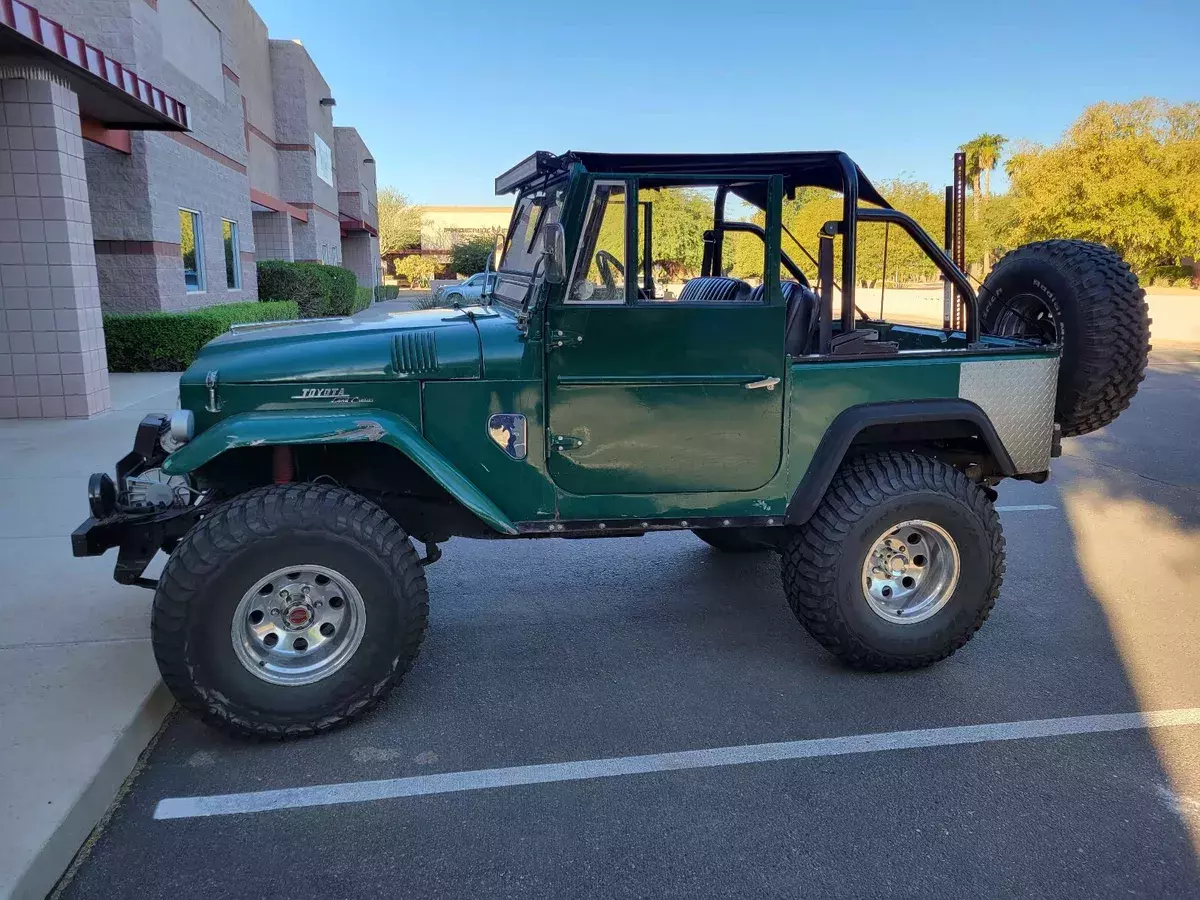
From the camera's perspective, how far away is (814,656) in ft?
14.9

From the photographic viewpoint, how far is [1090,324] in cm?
444

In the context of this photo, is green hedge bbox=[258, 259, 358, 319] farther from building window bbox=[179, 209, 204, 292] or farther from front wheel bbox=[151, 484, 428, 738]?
front wheel bbox=[151, 484, 428, 738]

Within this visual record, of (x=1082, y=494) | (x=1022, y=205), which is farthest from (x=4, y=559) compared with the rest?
(x=1022, y=205)

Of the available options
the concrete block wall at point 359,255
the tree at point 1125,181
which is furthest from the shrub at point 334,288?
the tree at point 1125,181

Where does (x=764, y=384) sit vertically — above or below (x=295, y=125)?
below

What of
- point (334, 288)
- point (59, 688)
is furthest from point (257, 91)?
point (59, 688)

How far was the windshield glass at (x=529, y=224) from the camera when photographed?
168 inches

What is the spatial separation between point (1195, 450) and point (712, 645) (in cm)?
767

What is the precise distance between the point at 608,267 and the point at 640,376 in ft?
1.62

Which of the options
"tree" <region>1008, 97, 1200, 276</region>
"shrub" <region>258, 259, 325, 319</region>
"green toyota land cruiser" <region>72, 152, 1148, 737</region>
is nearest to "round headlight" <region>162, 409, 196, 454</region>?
"green toyota land cruiser" <region>72, 152, 1148, 737</region>

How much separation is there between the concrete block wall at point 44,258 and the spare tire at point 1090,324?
30.2 feet

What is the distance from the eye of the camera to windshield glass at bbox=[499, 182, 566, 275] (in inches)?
168

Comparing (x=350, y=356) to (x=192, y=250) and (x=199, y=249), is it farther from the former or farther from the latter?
(x=199, y=249)

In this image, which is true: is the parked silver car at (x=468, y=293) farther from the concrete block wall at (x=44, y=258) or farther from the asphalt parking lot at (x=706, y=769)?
the concrete block wall at (x=44, y=258)
